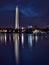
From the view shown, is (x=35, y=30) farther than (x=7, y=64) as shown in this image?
Yes

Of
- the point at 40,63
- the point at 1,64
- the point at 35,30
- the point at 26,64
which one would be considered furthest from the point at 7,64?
the point at 35,30

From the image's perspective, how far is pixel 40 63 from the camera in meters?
11.9

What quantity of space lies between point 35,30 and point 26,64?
390 ft

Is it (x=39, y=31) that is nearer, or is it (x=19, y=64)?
(x=19, y=64)

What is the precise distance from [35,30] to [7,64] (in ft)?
391

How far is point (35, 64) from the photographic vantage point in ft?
38.2

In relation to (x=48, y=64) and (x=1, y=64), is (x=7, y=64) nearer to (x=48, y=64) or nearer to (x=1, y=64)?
(x=1, y=64)

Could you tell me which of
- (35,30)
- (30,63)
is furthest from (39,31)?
(30,63)

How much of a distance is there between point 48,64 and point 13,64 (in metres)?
2.04

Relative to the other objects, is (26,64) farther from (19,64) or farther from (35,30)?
(35,30)

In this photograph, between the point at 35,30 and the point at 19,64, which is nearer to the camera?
the point at 19,64

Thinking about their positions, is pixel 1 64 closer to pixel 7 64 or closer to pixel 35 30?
pixel 7 64

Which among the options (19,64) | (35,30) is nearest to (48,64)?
(19,64)

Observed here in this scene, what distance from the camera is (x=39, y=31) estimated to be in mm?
132625
